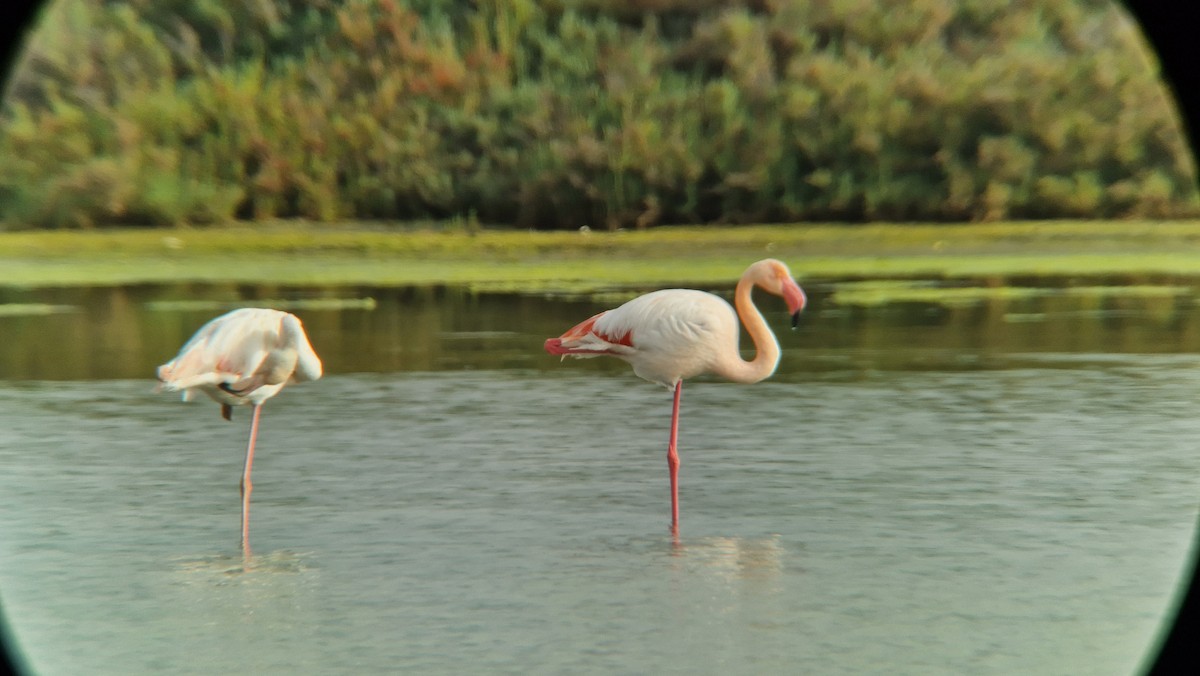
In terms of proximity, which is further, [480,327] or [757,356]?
[480,327]

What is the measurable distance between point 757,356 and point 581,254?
11.7m

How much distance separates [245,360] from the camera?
22.6 ft

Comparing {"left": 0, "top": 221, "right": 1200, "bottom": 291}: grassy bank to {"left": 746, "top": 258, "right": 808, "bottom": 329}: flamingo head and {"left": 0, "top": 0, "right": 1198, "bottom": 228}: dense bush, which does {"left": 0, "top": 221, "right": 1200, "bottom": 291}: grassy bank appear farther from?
{"left": 746, "top": 258, "right": 808, "bottom": 329}: flamingo head

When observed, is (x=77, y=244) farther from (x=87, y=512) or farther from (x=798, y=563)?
(x=798, y=563)

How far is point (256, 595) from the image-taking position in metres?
5.58

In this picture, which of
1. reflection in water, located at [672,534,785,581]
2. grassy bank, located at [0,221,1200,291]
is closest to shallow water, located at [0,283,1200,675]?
reflection in water, located at [672,534,785,581]

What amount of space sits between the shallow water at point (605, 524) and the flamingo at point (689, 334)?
1.46 feet

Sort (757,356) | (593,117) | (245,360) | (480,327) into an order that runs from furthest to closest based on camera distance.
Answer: (593,117) < (480,327) < (757,356) < (245,360)

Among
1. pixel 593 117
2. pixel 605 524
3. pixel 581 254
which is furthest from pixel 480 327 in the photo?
pixel 593 117

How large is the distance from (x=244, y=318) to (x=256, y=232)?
1391 centimetres

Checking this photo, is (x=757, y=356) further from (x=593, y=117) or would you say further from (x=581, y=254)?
(x=593, y=117)

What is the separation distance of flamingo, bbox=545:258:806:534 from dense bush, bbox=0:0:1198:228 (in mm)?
14130

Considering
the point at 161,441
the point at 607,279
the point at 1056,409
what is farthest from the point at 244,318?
the point at 607,279

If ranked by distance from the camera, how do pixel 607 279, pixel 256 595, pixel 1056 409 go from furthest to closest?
pixel 607 279 → pixel 1056 409 → pixel 256 595
